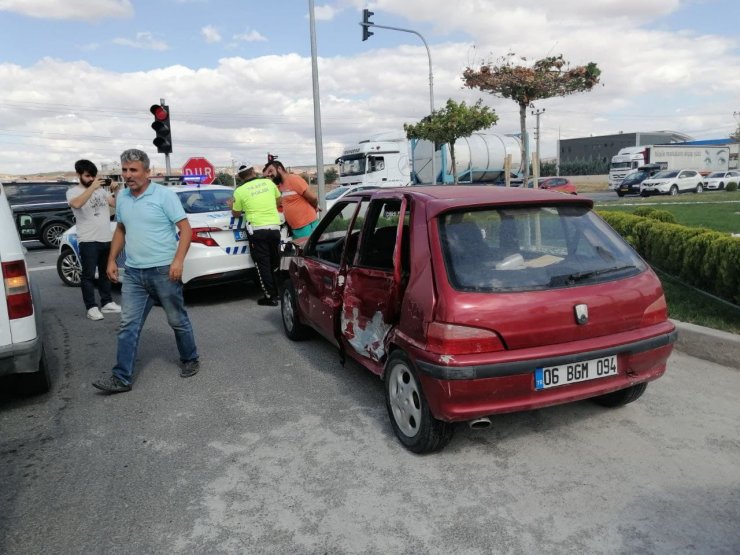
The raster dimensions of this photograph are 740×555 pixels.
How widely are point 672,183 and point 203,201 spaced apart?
Result: 33.1 metres

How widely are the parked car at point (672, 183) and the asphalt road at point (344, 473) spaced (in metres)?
32.6

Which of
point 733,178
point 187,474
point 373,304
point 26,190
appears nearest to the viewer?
point 187,474

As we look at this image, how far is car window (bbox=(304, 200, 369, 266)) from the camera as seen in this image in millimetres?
4434

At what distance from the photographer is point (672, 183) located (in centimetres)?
3469

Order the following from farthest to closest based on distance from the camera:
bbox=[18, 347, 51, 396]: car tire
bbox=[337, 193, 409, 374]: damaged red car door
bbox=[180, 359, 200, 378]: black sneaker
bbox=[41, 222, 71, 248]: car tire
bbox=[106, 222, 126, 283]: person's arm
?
bbox=[41, 222, 71, 248]: car tire < bbox=[180, 359, 200, 378]: black sneaker < bbox=[106, 222, 126, 283]: person's arm < bbox=[18, 347, 51, 396]: car tire < bbox=[337, 193, 409, 374]: damaged red car door

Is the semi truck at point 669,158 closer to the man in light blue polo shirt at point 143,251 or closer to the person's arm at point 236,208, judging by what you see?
the person's arm at point 236,208

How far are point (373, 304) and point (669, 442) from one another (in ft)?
6.31

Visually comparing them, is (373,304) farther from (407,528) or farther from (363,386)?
(407,528)

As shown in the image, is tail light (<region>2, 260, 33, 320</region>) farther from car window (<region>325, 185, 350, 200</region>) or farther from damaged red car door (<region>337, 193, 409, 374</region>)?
car window (<region>325, 185, 350, 200</region>)

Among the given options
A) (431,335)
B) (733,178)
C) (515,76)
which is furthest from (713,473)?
(733,178)

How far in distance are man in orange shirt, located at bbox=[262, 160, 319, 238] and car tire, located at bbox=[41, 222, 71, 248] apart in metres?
11.4

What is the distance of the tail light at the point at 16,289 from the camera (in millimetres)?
4102

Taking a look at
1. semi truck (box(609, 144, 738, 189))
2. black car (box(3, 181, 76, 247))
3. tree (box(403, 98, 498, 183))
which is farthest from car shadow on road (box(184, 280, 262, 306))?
semi truck (box(609, 144, 738, 189))

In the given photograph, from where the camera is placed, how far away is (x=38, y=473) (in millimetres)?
3439
